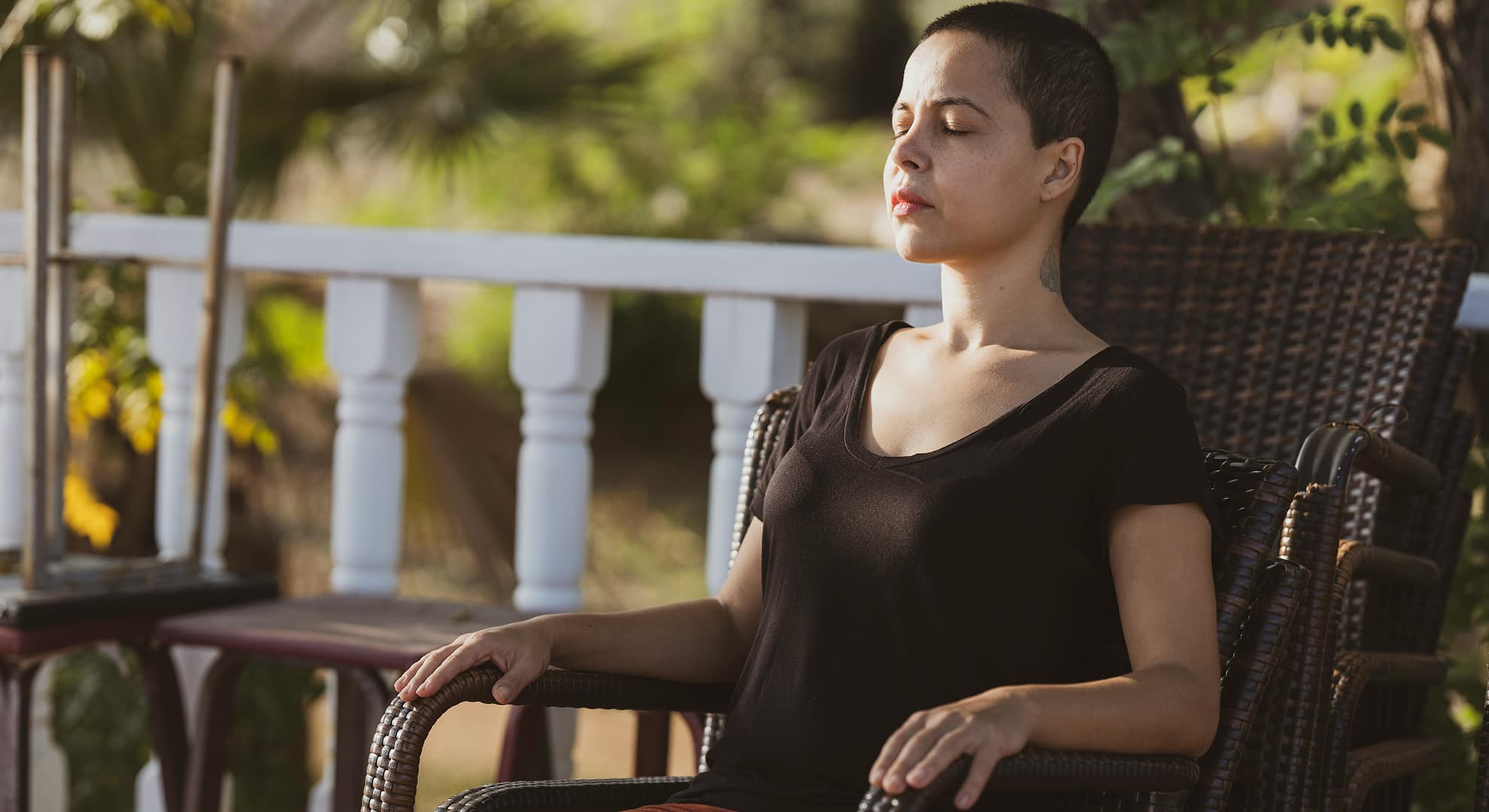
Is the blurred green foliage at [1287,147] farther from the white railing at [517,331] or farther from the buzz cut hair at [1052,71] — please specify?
the buzz cut hair at [1052,71]

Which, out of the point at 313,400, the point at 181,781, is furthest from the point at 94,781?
the point at 313,400

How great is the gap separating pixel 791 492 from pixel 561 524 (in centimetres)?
112

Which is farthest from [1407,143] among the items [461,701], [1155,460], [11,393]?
[11,393]

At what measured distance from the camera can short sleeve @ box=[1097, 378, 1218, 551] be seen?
137 cm

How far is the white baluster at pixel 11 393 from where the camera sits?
2.81 metres

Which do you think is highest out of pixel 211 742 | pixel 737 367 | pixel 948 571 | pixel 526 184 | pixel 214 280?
pixel 526 184

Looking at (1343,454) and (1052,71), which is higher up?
(1052,71)

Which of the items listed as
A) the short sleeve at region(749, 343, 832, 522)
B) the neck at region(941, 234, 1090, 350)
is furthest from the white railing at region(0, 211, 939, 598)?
the neck at region(941, 234, 1090, 350)

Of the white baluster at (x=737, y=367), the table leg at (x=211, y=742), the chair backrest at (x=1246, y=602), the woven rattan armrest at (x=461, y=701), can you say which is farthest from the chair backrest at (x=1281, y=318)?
the table leg at (x=211, y=742)

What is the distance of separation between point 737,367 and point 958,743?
1.35 metres

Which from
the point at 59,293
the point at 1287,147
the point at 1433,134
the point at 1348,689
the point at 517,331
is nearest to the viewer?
the point at 1348,689

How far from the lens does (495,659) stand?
153 centimetres

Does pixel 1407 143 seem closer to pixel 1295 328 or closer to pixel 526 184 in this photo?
pixel 1295 328

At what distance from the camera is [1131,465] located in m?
1.38
